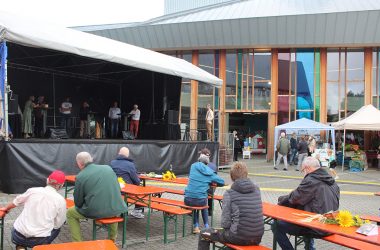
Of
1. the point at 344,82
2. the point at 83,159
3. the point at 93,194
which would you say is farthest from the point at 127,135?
the point at 344,82

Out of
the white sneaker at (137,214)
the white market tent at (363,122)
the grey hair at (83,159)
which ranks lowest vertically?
the white sneaker at (137,214)

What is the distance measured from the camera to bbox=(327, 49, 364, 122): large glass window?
24891 millimetres

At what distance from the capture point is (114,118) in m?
17.8

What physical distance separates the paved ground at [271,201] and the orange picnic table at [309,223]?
135 cm

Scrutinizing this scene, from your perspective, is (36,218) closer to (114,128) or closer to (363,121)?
(114,128)

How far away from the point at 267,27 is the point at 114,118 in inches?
418

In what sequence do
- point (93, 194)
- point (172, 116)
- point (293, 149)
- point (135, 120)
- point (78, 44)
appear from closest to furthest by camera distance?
point (93, 194) → point (78, 44) → point (172, 116) → point (135, 120) → point (293, 149)

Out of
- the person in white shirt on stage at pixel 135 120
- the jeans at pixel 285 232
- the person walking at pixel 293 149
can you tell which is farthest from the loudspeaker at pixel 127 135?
the jeans at pixel 285 232

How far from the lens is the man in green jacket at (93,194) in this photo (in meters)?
5.26

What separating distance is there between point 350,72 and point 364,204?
15.9m

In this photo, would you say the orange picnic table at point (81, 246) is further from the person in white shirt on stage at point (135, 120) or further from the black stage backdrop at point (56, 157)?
the person in white shirt on stage at point (135, 120)

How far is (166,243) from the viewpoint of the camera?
21.4 feet

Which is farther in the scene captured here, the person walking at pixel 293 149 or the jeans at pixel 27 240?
the person walking at pixel 293 149

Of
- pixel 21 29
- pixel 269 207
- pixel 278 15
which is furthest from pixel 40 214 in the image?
pixel 278 15
